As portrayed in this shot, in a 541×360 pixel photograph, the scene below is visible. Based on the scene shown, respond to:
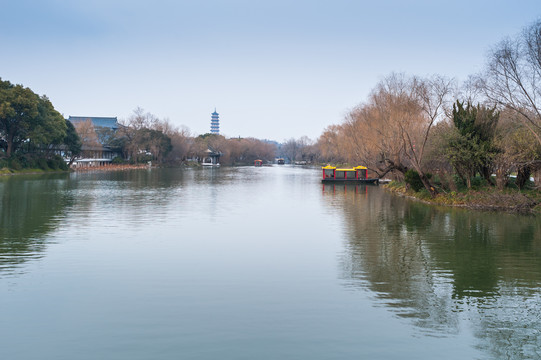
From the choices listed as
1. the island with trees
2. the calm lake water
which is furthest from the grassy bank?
the calm lake water

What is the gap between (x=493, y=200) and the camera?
85.6 feet

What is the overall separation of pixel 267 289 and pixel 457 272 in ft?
16.8

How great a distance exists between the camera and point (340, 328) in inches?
318

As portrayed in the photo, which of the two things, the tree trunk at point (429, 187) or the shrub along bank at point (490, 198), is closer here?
the shrub along bank at point (490, 198)

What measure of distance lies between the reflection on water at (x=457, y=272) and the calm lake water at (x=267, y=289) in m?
0.05

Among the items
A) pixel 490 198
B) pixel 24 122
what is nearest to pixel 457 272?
pixel 490 198

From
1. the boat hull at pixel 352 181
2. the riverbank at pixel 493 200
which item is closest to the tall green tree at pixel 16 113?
the boat hull at pixel 352 181

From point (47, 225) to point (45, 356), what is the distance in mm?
13046

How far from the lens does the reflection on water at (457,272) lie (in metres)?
8.21

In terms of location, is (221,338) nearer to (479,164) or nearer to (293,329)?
(293,329)

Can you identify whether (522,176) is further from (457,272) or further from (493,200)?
(457,272)

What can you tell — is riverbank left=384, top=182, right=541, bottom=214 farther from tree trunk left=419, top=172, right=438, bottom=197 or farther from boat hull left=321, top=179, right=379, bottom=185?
boat hull left=321, top=179, right=379, bottom=185

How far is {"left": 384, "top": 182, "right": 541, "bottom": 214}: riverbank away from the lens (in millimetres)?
24750

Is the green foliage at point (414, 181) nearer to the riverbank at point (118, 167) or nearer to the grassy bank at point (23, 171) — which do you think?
the grassy bank at point (23, 171)
